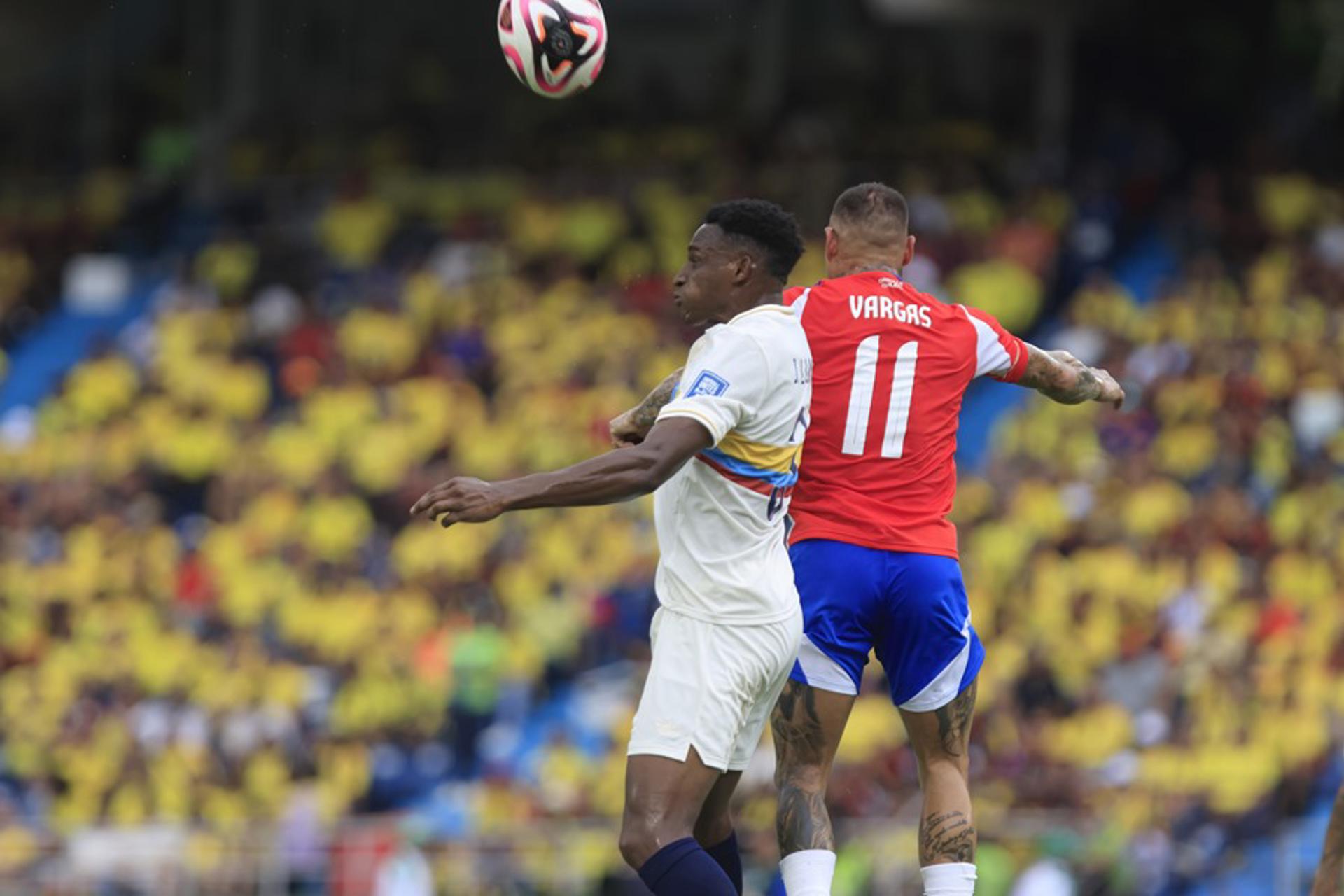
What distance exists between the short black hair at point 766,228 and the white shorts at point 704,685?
44.5 inches

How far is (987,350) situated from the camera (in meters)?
7.52

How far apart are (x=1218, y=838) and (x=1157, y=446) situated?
165 inches

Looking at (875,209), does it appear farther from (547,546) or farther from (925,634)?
(547,546)

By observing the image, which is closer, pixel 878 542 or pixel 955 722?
pixel 878 542

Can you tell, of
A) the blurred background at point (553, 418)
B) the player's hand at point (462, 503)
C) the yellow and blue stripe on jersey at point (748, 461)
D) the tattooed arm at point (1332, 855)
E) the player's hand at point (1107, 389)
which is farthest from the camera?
the blurred background at point (553, 418)

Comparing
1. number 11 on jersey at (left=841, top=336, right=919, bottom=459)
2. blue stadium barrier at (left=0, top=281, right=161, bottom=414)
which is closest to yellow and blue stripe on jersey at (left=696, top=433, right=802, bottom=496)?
number 11 on jersey at (left=841, top=336, right=919, bottom=459)

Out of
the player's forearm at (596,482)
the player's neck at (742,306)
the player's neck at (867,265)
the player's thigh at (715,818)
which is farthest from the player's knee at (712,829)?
the player's neck at (867,265)

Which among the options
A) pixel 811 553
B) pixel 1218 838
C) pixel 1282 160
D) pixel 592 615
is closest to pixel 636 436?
pixel 811 553

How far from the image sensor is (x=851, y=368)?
23.8 ft

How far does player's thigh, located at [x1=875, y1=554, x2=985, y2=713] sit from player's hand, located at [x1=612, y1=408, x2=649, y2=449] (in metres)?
0.92

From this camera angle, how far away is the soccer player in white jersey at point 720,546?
6.71m

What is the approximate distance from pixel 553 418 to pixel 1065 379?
498 inches

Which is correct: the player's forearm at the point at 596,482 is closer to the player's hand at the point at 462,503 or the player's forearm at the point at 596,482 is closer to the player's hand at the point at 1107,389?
the player's hand at the point at 462,503

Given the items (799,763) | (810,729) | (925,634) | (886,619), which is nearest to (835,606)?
(886,619)
